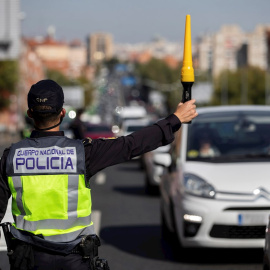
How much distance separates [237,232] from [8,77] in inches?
3073

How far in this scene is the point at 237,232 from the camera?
896 centimetres

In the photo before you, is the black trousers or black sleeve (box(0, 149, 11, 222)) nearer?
the black trousers

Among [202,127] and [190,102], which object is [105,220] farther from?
[190,102]

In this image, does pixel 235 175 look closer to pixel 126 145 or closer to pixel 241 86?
pixel 126 145

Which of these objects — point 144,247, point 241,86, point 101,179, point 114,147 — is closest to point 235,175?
point 144,247

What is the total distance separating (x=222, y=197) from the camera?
353 inches

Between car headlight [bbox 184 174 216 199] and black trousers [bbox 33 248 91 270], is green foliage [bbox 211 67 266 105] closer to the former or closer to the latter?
car headlight [bbox 184 174 216 199]

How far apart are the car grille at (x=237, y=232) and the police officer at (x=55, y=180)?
4622 mm

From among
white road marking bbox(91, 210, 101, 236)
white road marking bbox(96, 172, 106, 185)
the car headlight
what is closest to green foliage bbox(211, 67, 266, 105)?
white road marking bbox(96, 172, 106, 185)

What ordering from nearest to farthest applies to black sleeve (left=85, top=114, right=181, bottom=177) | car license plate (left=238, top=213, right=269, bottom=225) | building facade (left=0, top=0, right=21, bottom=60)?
black sleeve (left=85, top=114, right=181, bottom=177)
car license plate (left=238, top=213, right=269, bottom=225)
building facade (left=0, top=0, right=21, bottom=60)

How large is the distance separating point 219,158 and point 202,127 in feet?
2.18

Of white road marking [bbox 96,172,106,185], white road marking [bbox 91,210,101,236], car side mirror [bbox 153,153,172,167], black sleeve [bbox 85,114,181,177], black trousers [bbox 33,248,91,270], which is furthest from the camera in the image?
white road marking [bbox 96,172,106,185]

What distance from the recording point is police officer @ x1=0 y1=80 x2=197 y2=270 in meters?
4.27

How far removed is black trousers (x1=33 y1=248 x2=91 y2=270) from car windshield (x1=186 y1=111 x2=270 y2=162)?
5.63 m
